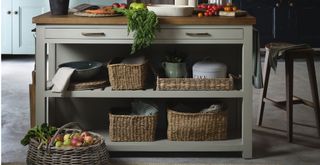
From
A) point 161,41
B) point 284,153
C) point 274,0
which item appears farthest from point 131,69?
point 274,0

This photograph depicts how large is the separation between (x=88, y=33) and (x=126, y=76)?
341 mm

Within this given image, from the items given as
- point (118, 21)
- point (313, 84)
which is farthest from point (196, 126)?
point (313, 84)

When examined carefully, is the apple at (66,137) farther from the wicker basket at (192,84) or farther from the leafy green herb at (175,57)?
the leafy green herb at (175,57)

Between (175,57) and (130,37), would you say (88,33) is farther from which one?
(175,57)

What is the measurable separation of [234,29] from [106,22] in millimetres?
739

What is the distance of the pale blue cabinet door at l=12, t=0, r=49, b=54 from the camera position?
25.1ft

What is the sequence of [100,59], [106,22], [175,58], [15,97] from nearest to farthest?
[106,22] → [175,58] → [100,59] → [15,97]

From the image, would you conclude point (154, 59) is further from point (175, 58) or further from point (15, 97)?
point (15, 97)

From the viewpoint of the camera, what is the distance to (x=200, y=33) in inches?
131

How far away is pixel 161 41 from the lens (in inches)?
132

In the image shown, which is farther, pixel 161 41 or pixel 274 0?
pixel 274 0

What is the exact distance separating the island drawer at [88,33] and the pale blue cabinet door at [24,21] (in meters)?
4.45

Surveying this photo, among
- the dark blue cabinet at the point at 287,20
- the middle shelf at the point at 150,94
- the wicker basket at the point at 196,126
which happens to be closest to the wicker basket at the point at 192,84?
the middle shelf at the point at 150,94

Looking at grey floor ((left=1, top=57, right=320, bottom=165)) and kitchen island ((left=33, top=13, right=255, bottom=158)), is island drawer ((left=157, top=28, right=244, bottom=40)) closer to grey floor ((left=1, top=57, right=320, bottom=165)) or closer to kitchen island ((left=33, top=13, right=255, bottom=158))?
kitchen island ((left=33, top=13, right=255, bottom=158))
